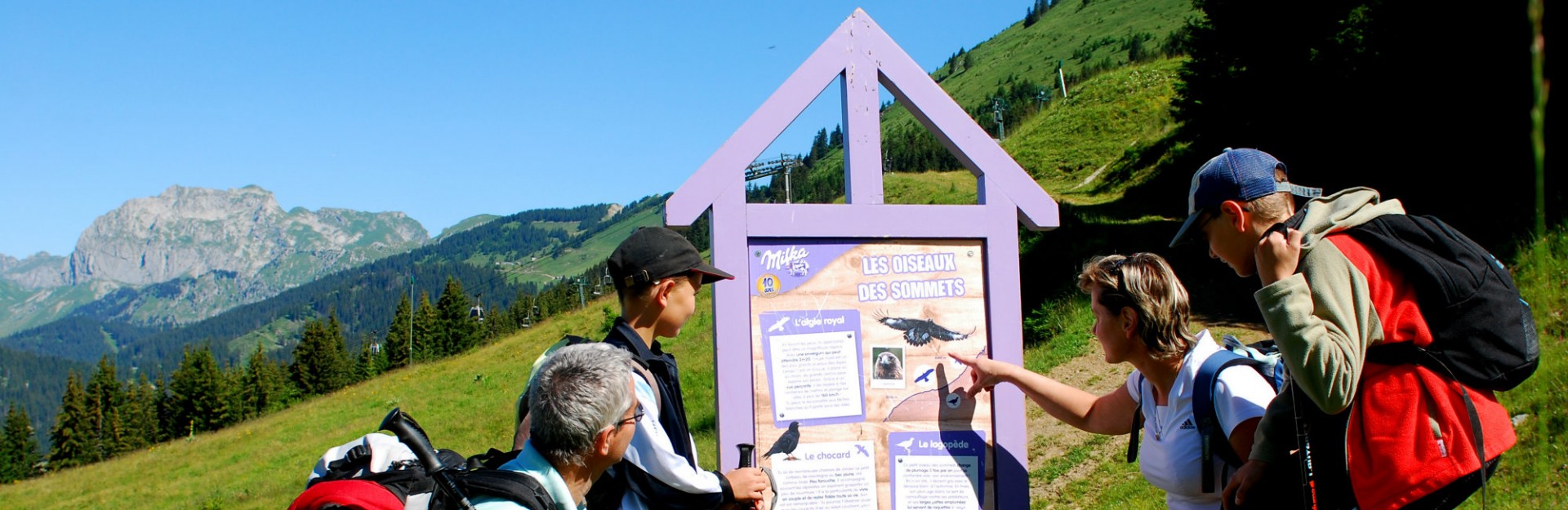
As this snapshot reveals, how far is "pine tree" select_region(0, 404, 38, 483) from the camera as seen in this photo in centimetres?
6856

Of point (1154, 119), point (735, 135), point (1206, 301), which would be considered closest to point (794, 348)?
point (735, 135)

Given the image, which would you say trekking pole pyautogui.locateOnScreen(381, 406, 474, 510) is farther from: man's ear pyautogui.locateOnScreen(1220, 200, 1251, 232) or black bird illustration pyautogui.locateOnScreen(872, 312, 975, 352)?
man's ear pyautogui.locateOnScreen(1220, 200, 1251, 232)

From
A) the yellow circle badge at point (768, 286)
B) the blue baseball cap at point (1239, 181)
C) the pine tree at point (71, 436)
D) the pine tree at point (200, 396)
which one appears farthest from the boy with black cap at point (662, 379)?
the pine tree at point (71, 436)

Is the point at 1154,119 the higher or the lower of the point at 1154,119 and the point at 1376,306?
the higher

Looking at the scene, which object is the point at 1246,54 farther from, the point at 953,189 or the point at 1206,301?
the point at 953,189

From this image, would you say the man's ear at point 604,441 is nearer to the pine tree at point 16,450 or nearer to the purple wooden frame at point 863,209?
the purple wooden frame at point 863,209

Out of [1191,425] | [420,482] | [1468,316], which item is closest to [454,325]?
[420,482]

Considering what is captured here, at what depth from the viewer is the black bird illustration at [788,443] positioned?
149 inches

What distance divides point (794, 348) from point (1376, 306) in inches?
83.1

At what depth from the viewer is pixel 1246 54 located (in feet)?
62.3

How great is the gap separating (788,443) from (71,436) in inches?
3223

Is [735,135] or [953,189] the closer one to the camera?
[735,135]

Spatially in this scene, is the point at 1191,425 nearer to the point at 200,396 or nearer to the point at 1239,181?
the point at 1239,181

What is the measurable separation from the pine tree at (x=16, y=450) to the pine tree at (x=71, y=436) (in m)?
3.31
